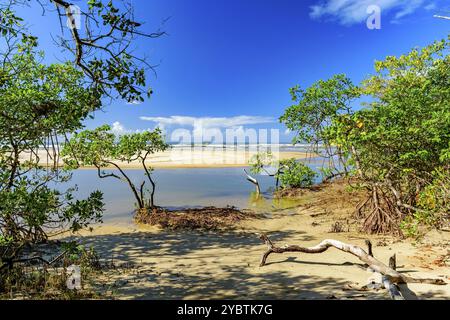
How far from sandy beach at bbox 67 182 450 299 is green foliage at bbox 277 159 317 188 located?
24.4ft

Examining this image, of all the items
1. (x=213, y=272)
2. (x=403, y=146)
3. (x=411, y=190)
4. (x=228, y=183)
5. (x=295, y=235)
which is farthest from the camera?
(x=228, y=183)

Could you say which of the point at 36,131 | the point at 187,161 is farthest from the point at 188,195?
the point at 187,161

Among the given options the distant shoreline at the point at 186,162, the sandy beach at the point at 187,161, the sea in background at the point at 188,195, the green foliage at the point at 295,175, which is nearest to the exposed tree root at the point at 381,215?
the sea in background at the point at 188,195

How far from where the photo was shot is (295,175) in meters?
21.2

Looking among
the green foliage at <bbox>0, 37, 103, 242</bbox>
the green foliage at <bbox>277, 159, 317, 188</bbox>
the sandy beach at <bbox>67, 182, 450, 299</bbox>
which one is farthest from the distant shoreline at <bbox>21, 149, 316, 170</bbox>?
the green foliage at <bbox>0, 37, 103, 242</bbox>

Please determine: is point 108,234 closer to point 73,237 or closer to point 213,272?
point 73,237

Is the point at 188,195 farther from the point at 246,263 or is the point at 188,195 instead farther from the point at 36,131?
the point at 36,131

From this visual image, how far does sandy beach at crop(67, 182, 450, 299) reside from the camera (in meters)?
6.44

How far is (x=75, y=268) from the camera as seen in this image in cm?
730

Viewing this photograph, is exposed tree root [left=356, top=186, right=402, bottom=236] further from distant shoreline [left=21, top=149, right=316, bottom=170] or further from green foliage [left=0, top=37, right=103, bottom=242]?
distant shoreline [left=21, top=149, right=316, bottom=170]

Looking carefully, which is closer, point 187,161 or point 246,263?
point 246,263

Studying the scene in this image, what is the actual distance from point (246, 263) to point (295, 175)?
1338cm
